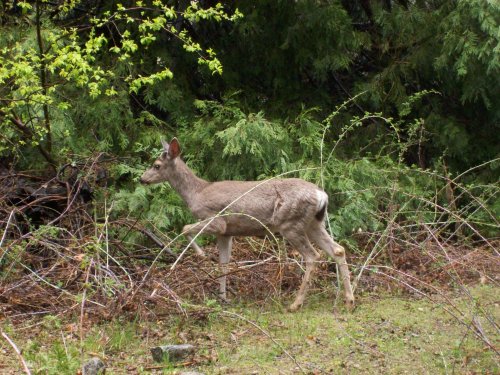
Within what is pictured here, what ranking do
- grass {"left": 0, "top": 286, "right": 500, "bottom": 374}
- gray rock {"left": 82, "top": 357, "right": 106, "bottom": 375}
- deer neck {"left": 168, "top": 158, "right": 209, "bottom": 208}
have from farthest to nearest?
deer neck {"left": 168, "top": 158, "right": 209, "bottom": 208}
grass {"left": 0, "top": 286, "right": 500, "bottom": 374}
gray rock {"left": 82, "top": 357, "right": 106, "bottom": 375}

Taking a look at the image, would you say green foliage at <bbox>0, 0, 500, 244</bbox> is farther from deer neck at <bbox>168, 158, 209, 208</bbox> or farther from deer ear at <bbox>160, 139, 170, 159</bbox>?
deer neck at <bbox>168, 158, 209, 208</bbox>

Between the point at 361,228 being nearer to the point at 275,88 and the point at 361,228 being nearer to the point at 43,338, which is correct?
the point at 275,88

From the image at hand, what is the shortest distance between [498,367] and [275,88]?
6898 mm

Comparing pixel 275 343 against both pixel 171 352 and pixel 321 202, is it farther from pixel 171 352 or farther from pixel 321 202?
pixel 321 202

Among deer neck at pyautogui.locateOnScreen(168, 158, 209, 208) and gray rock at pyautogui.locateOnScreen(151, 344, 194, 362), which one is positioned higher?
gray rock at pyautogui.locateOnScreen(151, 344, 194, 362)

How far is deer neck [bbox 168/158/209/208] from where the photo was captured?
10109mm

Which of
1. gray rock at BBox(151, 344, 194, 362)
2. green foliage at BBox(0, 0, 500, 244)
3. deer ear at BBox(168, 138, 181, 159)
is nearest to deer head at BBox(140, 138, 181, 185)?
deer ear at BBox(168, 138, 181, 159)

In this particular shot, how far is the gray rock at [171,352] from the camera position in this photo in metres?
6.65

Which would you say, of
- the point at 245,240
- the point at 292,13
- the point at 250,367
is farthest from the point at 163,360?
the point at 292,13

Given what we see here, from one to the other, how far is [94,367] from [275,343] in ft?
4.05

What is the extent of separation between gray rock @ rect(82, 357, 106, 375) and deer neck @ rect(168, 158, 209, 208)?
12.6 feet

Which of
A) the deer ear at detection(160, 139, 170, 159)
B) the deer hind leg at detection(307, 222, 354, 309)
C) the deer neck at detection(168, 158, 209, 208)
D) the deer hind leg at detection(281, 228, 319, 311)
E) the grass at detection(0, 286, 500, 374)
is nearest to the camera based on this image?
the grass at detection(0, 286, 500, 374)

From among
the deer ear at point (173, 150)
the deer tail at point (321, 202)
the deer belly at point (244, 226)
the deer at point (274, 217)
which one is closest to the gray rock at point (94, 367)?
the deer at point (274, 217)

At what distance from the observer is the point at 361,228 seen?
36.7 ft
